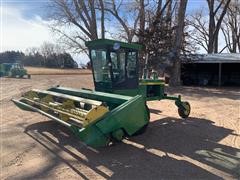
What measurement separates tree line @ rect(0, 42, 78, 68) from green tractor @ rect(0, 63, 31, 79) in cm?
2104

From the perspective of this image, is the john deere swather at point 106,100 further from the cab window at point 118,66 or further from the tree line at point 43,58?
the tree line at point 43,58

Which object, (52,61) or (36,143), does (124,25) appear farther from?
(52,61)

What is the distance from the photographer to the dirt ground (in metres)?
4.78

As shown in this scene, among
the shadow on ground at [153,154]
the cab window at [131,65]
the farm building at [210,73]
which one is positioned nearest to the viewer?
the shadow on ground at [153,154]

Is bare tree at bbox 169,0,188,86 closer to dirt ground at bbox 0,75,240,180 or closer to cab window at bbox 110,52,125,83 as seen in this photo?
dirt ground at bbox 0,75,240,180

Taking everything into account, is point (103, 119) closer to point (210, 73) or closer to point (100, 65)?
point (100, 65)

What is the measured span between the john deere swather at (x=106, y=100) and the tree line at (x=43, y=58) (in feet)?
162

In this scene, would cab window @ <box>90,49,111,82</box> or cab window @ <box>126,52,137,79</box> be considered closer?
cab window @ <box>90,49,111,82</box>

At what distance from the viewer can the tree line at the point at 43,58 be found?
58.2 metres

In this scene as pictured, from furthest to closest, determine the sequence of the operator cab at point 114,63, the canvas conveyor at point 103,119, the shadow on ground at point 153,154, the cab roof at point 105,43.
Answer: the operator cab at point 114,63, the cab roof at point 105,43, the canvas conveyor at point 103,119, the shadow on ground at point 153,154

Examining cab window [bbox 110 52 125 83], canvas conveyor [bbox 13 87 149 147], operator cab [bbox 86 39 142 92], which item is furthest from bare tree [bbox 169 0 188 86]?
canvas conveyor [bbox 13 87 149 147]

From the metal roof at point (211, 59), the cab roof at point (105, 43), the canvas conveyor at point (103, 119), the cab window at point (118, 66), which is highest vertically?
the cab roof at point (105, 43)

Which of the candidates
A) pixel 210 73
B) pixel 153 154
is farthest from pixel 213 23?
pixel 153 154

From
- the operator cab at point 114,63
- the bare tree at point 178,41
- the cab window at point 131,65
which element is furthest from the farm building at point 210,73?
the operator cab at point 114,63
